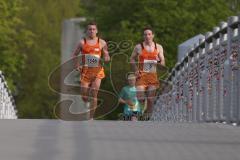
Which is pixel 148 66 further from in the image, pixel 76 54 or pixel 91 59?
pixel 76 54

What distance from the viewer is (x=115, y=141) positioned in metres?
13.0

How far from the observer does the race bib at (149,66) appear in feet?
70.2

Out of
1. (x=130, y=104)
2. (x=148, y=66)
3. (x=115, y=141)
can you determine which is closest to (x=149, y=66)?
(x=148, y=66)

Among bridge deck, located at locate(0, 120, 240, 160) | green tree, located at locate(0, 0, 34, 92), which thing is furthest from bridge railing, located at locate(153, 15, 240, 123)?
green tree, located at locate(0, 0, 34, 92)

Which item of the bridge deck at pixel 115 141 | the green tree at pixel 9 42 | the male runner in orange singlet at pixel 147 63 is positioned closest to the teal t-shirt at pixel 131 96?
the male runner in orange singlet at pixel 147 63

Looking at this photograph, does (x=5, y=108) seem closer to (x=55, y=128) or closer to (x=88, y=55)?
(x=88, y=55)

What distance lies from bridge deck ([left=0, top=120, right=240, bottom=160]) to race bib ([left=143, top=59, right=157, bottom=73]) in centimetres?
522

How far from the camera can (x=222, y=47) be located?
2112cm

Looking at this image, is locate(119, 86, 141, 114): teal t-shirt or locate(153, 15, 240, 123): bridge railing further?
locate(119, 86, 141, 114): teal t-shirt

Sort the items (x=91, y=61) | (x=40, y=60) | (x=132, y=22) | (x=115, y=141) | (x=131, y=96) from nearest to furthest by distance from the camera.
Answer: (x=115, y=141), (x=91, y=61), (x=131, y=96), (x=132, y=22), (x=40, y=60)

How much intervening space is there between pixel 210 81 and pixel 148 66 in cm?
171

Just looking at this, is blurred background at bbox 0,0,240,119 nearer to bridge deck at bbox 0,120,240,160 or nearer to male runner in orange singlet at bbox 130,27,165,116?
male runner in orange singlet at bbox 130,27,165,116

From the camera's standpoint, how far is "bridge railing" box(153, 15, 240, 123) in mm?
19172

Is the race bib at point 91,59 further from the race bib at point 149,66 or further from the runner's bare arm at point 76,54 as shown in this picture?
the race bib at point 149,66
